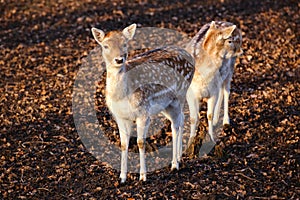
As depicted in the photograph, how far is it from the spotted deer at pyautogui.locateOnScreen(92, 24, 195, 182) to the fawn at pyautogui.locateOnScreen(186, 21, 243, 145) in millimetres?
277

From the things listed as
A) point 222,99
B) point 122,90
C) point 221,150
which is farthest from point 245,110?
point 122,90

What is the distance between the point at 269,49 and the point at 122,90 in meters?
4.84

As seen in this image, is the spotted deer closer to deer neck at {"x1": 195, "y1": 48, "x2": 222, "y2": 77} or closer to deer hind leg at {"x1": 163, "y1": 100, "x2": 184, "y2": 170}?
deer hind leg at {"x1": 163, "y1": 100, "x2": 184, "y2": 170}

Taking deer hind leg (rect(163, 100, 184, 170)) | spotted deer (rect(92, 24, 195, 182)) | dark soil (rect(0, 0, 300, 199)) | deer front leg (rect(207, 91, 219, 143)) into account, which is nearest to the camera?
spotted deer (rect(92, 24, 195, 182))

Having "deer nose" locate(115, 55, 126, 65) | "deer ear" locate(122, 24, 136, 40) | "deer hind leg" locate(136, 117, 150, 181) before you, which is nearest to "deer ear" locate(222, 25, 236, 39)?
"deer ear" locate(122, 24, 136, 40)

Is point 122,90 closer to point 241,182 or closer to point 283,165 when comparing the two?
point 241,182

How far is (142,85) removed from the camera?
6617mm

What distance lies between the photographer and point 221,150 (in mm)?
7430

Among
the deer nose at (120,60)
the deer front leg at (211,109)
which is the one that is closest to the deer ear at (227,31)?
the deer front leg at (211,109)

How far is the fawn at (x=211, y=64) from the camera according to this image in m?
7.60

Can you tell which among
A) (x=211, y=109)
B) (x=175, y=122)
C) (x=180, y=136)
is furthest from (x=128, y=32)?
(x=211, y=109)

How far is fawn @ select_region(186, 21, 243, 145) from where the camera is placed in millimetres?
7598

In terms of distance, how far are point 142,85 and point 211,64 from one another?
52.7 inches

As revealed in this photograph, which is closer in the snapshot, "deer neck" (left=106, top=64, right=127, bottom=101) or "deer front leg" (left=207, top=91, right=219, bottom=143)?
"deer neck" (left=106, top=64, right=127, bottom=101)
